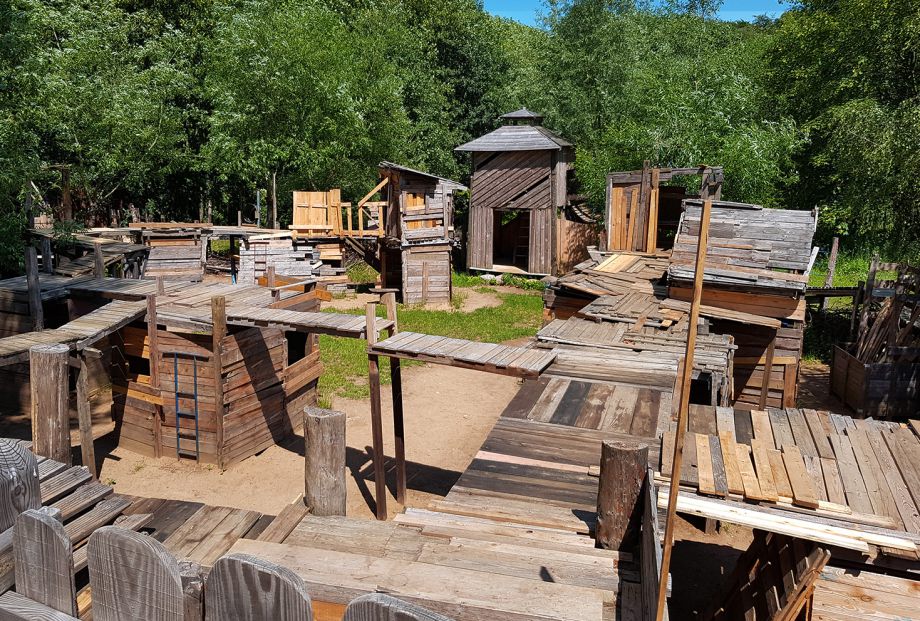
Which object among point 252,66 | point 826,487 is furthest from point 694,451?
point 252,66

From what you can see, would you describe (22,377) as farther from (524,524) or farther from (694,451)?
(694,451)

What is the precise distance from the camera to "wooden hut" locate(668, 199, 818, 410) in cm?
1326

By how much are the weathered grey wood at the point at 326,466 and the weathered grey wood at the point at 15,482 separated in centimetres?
191

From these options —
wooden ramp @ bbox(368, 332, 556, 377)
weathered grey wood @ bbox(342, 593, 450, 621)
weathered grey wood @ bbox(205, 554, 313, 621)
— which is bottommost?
wooden ramp @ bbox(368, 332, 556, 377)

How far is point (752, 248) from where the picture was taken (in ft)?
46.2

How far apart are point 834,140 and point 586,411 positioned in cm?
1474

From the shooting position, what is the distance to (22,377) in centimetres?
1351

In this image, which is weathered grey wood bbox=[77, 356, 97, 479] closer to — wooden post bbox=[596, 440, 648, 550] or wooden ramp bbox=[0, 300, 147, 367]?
wooden ramp bbox=[0, 300, 147, 367]

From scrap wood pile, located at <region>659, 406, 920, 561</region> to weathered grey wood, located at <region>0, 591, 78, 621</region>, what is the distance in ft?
12.2

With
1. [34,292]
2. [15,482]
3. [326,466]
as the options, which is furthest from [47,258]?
[15,482]

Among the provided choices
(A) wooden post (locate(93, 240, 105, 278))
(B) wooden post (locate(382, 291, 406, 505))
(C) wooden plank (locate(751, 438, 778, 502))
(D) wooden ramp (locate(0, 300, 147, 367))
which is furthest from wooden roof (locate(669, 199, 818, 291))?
(A) wooden post (locate(93, 240, 105, 278))

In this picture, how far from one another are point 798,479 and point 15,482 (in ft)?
18.1

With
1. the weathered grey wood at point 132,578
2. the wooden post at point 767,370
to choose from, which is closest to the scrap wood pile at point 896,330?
the wooden post at point 767,370

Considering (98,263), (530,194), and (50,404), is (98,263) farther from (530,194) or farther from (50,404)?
(530,194)
